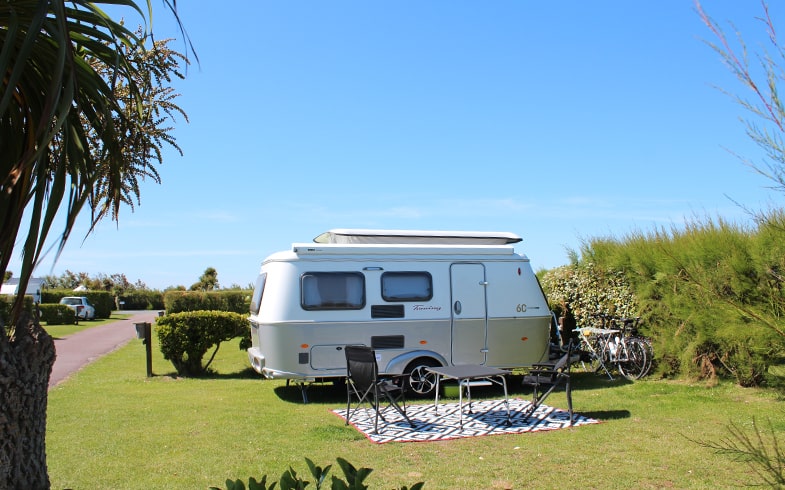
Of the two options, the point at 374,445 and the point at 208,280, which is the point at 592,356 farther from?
the point at 208,280

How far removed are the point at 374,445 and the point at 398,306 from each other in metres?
3.33

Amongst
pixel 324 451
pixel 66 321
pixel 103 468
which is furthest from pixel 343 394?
pixel 66 321

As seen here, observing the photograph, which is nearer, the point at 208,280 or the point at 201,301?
the point at 201,301

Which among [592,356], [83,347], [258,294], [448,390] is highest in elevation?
[258,294]

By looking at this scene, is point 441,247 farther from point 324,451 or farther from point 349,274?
point 324,451

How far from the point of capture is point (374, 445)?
22.7 ft

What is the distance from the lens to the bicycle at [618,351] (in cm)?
1115

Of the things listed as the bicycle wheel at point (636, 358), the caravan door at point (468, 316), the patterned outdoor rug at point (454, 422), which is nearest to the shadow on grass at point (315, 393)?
the patterned outdoor rug at point (454, 422)

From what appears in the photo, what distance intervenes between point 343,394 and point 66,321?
27.0 meters

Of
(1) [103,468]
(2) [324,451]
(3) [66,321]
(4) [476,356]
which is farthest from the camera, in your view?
(3) [66,321]

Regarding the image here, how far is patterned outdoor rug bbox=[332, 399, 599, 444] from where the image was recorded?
7.43 meters

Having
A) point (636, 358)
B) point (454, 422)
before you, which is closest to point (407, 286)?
point (454, 422)

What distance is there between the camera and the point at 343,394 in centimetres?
1064

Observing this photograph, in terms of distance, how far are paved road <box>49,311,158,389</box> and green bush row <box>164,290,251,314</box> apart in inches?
89.8
